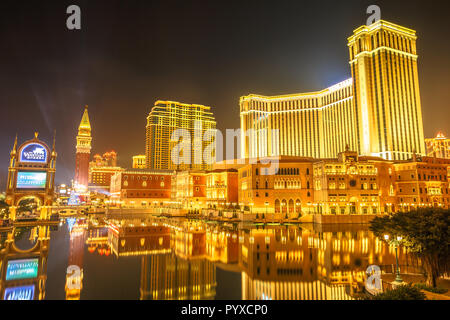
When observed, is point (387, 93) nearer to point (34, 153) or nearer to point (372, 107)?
point (372, 107)

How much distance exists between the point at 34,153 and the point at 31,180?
5621 mm

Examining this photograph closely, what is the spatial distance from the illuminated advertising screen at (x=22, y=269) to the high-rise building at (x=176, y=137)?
389ft

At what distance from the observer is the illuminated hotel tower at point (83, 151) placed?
143 meters

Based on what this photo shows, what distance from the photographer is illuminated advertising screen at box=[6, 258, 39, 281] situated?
20675 mm

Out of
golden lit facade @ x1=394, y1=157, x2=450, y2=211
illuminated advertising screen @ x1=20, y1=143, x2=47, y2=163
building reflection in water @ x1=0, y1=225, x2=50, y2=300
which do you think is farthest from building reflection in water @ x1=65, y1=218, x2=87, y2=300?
golden lit facade @ x1=394, y1=157, x2=450, y2=211

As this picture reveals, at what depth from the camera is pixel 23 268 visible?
75.4 feet

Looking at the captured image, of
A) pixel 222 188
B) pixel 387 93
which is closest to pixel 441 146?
pixel 387 93

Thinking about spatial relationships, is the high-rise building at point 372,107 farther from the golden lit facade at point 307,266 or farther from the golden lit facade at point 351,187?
the golden lit facade at point 307,266

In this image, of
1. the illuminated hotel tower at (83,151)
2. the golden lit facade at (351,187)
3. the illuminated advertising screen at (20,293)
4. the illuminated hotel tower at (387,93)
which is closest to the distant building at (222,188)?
the golden lit facade at (351,187)

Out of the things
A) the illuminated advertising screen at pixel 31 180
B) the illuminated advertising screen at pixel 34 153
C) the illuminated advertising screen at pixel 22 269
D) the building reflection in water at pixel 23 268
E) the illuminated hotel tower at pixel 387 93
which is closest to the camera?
the building reflection in water at pixel 23 268

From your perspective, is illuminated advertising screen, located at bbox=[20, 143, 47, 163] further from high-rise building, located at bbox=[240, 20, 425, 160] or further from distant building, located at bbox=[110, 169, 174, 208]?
high-rise building, located at bbox=[240, 20, 425, 160]

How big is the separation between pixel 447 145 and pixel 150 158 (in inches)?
5581

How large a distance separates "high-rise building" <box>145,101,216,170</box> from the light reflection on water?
109777 mm
